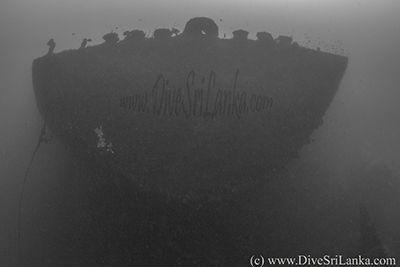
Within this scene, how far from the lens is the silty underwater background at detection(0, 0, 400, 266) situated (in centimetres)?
77

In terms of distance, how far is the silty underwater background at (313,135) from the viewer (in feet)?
2.52

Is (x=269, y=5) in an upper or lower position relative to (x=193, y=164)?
upper

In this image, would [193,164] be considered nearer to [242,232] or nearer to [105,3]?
[242,232]

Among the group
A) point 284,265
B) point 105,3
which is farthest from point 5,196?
point 284,265

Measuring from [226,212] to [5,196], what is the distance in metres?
0.71

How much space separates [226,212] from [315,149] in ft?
1.02

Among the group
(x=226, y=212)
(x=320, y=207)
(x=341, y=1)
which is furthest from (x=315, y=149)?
(x=341, y=1)

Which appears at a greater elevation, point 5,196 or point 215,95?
point 215,95

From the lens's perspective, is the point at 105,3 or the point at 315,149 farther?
the point at 105,3

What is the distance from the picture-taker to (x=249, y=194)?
2.38 feet

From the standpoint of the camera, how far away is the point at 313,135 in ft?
2.51

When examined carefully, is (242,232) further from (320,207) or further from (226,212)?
(320,207)

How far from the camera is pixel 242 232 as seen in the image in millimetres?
750

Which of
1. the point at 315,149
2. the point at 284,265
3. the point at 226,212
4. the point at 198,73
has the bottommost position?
the point at 284,265
